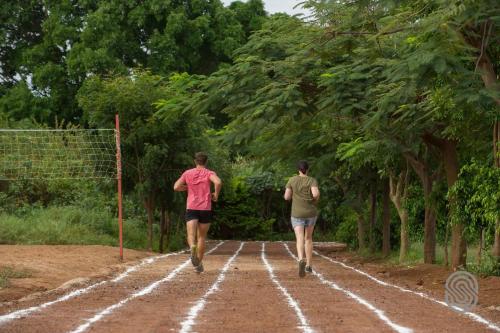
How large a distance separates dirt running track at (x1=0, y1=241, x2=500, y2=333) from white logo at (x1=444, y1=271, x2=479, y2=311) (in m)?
0.34

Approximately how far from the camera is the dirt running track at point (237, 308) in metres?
8.95

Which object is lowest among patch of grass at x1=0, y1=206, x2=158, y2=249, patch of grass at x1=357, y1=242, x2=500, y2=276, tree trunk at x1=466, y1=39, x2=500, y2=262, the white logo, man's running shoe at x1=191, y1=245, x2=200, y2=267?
the white logo

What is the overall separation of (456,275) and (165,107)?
8.07 m

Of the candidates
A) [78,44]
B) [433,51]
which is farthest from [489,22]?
[78,44]

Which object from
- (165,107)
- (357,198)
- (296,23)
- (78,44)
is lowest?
(357,198)

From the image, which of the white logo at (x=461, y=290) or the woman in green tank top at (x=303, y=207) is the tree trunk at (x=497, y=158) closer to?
the white logo at (x=461, y=290)

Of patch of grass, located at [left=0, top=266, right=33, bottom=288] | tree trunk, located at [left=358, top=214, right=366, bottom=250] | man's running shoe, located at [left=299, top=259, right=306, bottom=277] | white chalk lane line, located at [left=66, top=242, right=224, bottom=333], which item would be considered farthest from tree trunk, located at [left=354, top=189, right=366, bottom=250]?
patch of grass, located at [left=0, top=266, right=33, bottom=288]

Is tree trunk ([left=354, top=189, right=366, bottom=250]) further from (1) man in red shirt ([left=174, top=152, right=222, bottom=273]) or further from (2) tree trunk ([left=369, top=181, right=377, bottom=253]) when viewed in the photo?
(1) man in red shirt ([left=174, top=152, right=222, bottom=273])

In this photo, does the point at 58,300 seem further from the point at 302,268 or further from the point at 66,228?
the point at 66,228

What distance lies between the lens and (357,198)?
27.5 meters

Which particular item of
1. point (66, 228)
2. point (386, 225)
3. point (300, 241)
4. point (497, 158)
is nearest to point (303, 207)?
point (300, 241)

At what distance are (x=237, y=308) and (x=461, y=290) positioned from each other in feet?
16.7

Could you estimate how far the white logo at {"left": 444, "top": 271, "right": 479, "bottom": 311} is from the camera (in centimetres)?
1176

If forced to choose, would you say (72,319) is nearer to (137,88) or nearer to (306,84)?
(306,84)
